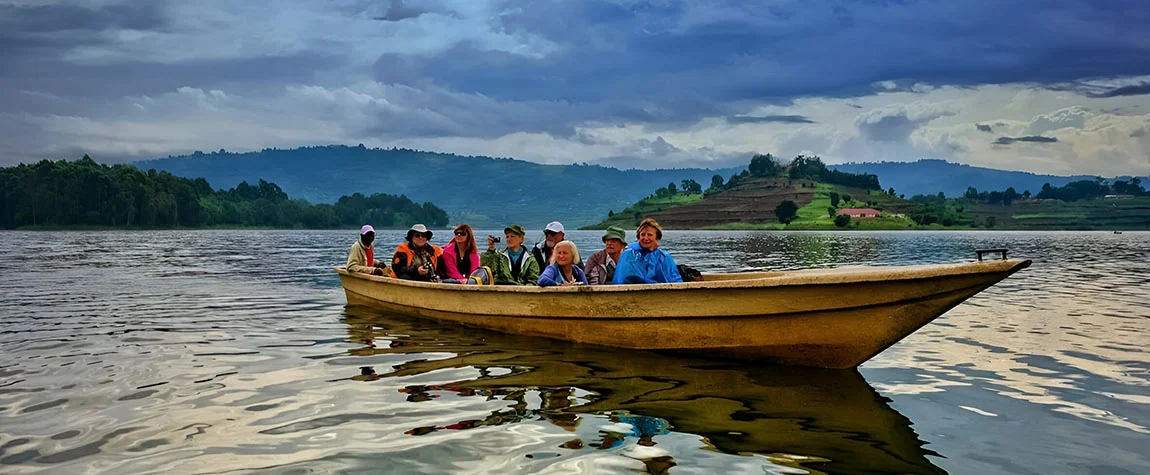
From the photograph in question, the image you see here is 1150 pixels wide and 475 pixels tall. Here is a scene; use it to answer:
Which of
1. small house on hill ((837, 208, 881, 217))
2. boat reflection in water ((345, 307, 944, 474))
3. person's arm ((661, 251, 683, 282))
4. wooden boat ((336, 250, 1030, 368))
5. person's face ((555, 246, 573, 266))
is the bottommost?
boat reflection in water ((345, 307, 944, 474))

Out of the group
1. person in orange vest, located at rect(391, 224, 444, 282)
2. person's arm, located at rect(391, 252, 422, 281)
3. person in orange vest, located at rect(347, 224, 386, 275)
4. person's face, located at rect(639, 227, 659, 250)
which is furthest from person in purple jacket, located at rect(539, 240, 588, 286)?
person in orange vest, located at rect(347, 224, 386, 275)

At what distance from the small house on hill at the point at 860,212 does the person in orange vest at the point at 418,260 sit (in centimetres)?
18728

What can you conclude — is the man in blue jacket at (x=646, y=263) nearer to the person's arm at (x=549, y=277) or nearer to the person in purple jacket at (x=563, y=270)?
the person in purple jacket at (x=563, y=270)

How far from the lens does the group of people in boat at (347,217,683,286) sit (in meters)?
10.7

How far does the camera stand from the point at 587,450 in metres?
6.37

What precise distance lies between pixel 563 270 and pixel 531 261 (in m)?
1.78

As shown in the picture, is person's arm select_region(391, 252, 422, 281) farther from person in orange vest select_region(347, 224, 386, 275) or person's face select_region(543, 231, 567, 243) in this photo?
person's face select_region(543, 231, 567, 243)

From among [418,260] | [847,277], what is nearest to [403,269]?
[418,260]

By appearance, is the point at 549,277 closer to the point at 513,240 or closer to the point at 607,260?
the point at 607,260

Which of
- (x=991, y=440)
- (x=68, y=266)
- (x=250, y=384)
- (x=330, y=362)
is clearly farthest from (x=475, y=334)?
(x=68, y=266)

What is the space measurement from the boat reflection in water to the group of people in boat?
3.69 feet

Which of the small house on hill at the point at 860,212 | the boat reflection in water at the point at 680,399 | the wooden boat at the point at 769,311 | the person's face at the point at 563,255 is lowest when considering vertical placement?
the boat reflection in water at the point at 680,399

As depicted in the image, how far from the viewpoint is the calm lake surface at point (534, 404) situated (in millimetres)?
6207

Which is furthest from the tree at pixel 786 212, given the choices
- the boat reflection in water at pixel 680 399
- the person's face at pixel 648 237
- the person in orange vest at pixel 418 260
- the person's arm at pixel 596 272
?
the boat reflection in water at pixel 680 399
